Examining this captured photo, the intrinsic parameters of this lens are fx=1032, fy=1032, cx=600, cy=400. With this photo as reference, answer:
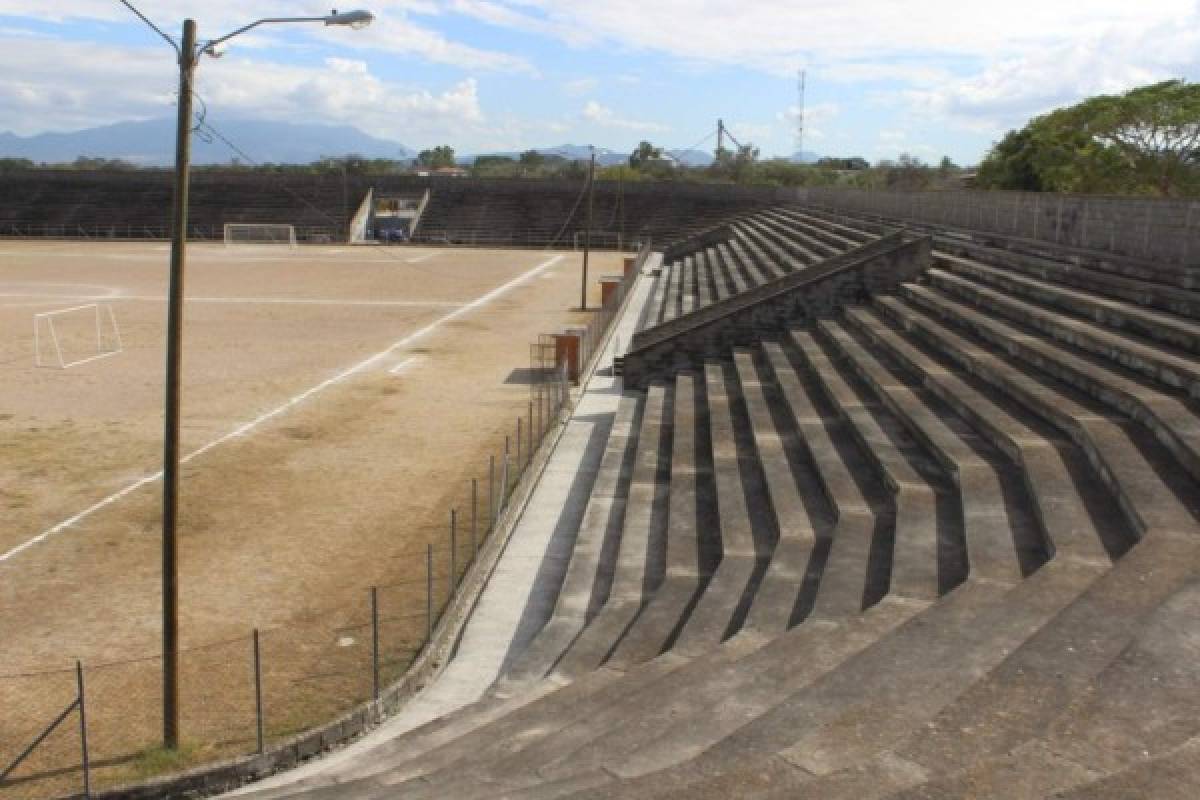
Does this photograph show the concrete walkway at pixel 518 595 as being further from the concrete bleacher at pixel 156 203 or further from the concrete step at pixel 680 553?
the concrete bleacher at pixel 156 203

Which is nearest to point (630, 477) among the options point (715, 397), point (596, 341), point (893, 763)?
point (715, 397)

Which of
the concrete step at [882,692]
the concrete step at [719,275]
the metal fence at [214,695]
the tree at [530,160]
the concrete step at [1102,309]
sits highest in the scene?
the tree at [530,160]

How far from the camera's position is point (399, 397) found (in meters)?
24.1

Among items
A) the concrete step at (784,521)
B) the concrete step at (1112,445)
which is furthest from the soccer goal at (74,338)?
the concrete step at (1112,445)

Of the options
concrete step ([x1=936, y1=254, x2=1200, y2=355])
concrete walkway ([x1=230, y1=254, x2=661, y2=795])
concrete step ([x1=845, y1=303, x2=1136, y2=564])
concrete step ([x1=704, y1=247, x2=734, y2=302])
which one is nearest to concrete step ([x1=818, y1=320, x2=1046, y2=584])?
concrete step ([x1=845, y1=303, x2=1136, y2=564])

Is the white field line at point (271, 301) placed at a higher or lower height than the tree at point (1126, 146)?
lower

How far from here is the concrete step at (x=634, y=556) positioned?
389 inches

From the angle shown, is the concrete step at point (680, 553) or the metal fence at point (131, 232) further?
the metal fence at point (131, 232)

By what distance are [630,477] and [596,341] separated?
14.3 metres

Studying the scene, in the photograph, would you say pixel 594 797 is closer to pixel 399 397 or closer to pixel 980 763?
pixel 980 763

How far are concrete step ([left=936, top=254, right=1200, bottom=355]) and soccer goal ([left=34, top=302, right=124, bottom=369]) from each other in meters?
23.2

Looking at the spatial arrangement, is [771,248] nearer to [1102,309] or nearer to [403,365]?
[403,365]

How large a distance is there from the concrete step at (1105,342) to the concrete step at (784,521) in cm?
410

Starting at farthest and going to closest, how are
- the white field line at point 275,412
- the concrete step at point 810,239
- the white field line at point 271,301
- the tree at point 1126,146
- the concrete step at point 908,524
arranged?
the tree at point 1126,146, the white field line at point 271,301, the concrete step at point 810,239, the white field line at point 275,412, the concrete step at point 908,524
